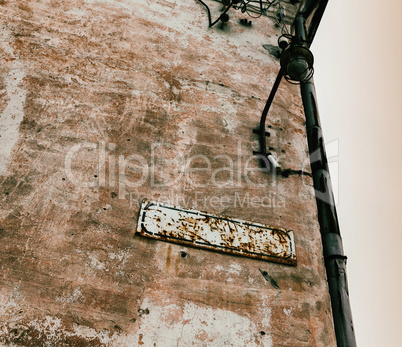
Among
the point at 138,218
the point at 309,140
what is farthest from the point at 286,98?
the point at 138,218

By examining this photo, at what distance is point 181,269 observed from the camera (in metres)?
3.43

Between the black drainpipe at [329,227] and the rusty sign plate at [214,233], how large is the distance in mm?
635

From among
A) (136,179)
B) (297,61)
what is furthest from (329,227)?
(136,179)

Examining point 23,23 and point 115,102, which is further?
point 23,23

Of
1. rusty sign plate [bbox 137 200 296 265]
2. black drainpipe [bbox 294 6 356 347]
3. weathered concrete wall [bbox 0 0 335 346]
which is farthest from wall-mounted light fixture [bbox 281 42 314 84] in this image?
rusty sign plate [bbox 137 200 296 265]

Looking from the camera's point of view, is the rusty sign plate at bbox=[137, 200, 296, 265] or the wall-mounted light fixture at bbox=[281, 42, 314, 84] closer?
the rusty sign plate at bbox=[137, 200, 296, 265]

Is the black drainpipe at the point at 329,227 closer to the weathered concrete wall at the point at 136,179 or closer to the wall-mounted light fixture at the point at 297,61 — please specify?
the weathered concrete wall at the point at 136,179

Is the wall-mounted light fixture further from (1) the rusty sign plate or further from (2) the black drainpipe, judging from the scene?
(1) the rusty sign plate

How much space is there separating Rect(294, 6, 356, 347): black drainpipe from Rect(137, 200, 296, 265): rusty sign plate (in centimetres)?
63

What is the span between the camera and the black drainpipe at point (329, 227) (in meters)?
3.57

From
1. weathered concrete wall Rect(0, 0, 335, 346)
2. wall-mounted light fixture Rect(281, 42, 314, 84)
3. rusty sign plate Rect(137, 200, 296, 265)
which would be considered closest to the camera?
weathered concrete wall Rect(0, 0, 335, 346)

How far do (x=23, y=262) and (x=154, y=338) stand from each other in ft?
5.12

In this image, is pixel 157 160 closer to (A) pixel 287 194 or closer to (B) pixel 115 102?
(B) pixel 115 102

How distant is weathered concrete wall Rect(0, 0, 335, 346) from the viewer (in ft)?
10.2
